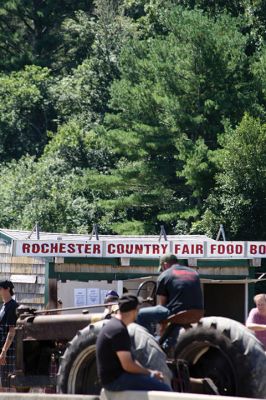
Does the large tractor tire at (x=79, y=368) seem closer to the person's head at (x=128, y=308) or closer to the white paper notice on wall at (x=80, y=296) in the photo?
the person's head at (x=128, y=308)

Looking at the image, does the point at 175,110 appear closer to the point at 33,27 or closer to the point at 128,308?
the point at 33,27

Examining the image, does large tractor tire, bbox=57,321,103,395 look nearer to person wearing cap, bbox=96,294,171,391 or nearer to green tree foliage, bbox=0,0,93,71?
person wearing cap, bbox=96,294,171,391

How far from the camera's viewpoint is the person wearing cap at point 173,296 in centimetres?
1173

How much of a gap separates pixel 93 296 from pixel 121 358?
40.9ft

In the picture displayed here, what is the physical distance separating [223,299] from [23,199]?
20992 mm

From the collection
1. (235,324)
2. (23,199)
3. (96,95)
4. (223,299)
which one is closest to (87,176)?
(23,199)

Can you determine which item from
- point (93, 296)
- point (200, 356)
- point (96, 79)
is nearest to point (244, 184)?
point (93, 296)

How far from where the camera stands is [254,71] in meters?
43.1

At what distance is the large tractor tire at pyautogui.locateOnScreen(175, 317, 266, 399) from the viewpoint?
36.9 ft

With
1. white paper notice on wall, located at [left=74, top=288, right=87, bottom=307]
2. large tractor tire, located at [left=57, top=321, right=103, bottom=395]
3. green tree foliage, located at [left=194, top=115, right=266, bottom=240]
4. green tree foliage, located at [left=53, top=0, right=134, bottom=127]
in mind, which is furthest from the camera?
green tree foliage, located at [left=53, top=0, right=134, bottom=127]

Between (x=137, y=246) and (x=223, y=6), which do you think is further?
(x=223, y=6)

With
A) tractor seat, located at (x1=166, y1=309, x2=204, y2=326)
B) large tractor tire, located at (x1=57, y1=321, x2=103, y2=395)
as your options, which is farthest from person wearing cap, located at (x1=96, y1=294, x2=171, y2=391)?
large tractor tire, located at (x1=57, y1=321, x2=103, y2=395)

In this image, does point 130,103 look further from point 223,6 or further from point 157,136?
point 223,6

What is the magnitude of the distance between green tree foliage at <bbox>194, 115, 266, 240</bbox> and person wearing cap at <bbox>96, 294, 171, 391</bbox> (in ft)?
90.8
